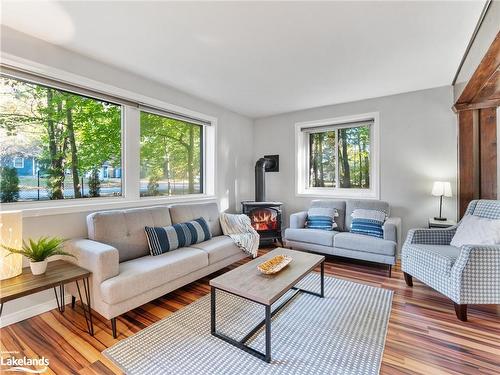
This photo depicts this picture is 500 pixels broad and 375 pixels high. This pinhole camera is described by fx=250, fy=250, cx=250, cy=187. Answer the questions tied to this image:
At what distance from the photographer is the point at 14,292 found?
1623 millimetres

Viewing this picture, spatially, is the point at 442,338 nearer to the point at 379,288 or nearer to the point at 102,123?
the point at 379,288

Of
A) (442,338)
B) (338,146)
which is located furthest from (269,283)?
(338,146)

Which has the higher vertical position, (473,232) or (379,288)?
(473,232)

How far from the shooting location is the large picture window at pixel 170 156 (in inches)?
130

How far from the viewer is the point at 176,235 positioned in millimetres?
2785

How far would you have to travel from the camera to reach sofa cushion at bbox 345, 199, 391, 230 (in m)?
3.62

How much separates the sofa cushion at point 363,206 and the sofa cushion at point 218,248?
5.74 ft

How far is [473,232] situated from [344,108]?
100.0 inches

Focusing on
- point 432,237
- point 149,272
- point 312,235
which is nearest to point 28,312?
point 149,272

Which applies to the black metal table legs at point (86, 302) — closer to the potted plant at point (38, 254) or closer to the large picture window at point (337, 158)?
the potted plant at point (38, 254)

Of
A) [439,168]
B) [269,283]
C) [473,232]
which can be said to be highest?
[439,168]

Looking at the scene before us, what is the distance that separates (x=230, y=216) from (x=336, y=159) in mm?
2176

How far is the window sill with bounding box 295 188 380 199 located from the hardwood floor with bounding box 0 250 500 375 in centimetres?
171

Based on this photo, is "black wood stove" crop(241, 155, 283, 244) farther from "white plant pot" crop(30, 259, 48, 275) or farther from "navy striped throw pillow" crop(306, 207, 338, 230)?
"white plant pot" crop(30, 259, 48, 275)
